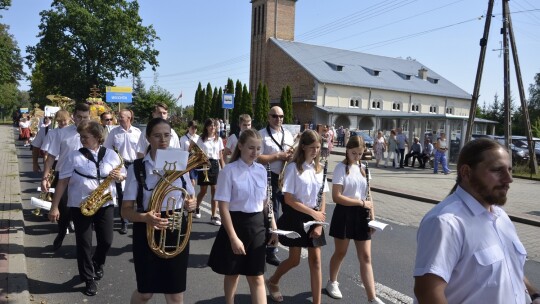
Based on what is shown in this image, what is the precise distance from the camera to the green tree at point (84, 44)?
43.5m

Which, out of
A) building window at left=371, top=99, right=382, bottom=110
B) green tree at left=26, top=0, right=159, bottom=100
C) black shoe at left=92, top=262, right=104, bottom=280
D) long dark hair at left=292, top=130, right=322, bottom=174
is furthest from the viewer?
building window at left=371, top=99, right=382, bottom=110

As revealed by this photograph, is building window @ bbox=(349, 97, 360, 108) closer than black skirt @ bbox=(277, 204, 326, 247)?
No

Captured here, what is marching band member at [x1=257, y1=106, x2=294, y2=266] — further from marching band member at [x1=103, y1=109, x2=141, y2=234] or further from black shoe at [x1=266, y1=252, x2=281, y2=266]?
marching band member at [x1=103, y1=109, x2=141, y2=234]

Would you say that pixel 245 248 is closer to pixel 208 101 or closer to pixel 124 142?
pixel 124 142

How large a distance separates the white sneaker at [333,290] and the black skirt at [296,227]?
75cm

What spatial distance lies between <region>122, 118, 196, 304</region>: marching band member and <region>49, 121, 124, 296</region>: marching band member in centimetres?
158

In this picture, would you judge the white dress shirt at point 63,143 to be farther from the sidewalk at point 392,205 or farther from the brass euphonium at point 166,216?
the brass euphonium at point 166,216

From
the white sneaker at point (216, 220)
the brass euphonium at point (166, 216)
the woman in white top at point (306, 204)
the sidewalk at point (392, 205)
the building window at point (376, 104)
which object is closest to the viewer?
the brass euphonium at point (166, 216)

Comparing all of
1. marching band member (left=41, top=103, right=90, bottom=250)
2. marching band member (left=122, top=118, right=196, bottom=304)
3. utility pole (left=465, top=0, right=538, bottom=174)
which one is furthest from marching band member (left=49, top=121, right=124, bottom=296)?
utility pole (left=465, top=0, right=538, bottom=174)

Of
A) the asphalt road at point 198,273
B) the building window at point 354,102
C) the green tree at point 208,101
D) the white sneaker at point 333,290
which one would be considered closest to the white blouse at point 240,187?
the asphalt road at point 198,273

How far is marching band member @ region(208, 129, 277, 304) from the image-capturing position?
380 centimetres

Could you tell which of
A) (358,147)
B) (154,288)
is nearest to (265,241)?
(154,288)

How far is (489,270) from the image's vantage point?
78.1 inches

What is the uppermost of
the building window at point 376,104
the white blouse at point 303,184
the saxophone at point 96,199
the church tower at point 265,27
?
the church tower at point 265,27
